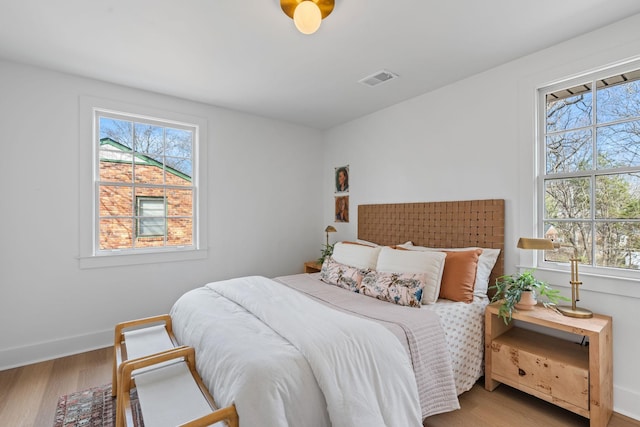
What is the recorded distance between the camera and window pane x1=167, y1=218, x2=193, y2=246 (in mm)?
3443

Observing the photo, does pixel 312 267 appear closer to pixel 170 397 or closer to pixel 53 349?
pixel 170 397

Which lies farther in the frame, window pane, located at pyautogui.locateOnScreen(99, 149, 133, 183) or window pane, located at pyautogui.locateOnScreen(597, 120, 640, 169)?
window pane, located at pyautogui.locateOnScreen(99, 149, 133, 183)

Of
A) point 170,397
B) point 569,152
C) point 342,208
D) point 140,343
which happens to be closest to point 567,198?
point 569,152

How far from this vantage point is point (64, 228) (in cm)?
280

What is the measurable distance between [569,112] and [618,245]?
1037mm

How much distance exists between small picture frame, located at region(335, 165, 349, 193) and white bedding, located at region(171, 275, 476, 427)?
7.83ft

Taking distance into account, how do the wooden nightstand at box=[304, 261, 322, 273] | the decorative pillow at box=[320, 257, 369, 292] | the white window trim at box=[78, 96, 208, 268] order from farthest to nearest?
1. the wooden nightstand at box=[304, 261, 322, 273]
2. the white window trim at box=[78, 96, 208, 268]
3. the decorative pillow at box=[320, 257, 369, 292]

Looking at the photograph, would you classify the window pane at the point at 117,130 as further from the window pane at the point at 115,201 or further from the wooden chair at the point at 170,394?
the wooden chair at the point at 170,394

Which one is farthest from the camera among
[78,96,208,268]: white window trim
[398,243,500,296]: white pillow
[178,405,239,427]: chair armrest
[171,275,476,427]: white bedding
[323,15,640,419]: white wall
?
[78,96,208,268]: white window trim

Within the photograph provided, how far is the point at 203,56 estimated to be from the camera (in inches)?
96.7

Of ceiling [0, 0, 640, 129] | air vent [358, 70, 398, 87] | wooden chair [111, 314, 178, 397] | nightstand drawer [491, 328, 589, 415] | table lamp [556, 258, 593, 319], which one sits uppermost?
ceiling [0, 0, 640, 129]

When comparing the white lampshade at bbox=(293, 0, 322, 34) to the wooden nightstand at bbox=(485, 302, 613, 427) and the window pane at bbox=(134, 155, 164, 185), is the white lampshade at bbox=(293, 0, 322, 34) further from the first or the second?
the window pane at bbox=(134, 155, 164, 185)

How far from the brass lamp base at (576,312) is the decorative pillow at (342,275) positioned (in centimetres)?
139

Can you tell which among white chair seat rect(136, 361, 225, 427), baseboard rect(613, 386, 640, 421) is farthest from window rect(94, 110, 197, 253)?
baseboard rect(613, 386, 640, 421)
